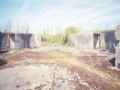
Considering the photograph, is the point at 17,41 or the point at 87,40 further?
the point at 87,40

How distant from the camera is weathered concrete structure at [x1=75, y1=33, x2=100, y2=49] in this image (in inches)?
947

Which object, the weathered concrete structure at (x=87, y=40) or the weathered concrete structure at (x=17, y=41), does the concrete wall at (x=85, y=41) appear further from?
the weathered concrete structure at (x=17, y=41)

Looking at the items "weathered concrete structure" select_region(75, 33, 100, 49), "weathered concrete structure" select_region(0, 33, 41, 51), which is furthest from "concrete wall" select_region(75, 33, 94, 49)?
"weathered concrete structure" select_region(0, 33, 41, 51)

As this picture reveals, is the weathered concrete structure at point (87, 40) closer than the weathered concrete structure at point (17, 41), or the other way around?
the weathered concrete structure at point (17, 41)

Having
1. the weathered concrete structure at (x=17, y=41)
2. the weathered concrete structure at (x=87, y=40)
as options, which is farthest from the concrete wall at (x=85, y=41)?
the weathered concrete structure at (x=17, y=41)

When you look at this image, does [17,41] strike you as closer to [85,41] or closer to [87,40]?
[85,41]

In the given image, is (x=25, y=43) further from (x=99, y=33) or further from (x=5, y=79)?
(x=5, y=79)

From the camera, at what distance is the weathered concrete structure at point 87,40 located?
24.0m

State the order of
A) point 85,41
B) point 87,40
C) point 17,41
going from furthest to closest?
point 85,41, point 87,40, point 17,41

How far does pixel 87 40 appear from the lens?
24344mm

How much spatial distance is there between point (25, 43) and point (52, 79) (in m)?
17.6

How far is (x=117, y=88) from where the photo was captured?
23.0ft

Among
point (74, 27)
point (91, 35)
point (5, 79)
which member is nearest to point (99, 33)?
point (91, 35)

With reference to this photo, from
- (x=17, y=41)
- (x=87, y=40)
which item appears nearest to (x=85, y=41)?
(x=87, y=40)
